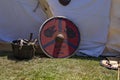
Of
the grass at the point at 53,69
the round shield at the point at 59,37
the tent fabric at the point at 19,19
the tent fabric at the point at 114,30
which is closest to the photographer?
the grass at the point at 53,69

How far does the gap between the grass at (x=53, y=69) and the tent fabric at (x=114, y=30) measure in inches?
18.8

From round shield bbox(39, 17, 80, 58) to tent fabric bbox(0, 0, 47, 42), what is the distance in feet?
1.23

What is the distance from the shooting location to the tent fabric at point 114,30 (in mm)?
5086

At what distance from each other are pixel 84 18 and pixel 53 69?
1312mm

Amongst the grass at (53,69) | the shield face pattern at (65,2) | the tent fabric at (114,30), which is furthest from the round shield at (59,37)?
the tent fabric at (114,30)

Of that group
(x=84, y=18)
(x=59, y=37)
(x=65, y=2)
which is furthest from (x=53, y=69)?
(x=65, y=2)

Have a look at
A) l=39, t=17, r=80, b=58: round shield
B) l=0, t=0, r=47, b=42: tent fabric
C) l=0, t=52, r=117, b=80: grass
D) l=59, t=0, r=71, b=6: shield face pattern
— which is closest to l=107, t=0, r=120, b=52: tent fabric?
l=0, t=52, r=117, b=80: grass

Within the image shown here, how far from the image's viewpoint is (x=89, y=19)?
5.18 metres

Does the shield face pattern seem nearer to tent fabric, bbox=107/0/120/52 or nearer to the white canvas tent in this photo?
the white canvas tent

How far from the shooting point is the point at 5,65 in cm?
447

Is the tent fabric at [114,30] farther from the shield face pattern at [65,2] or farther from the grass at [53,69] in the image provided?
the shield face pattern at [65,2]

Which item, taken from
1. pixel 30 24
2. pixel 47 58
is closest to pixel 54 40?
pixel 47 58

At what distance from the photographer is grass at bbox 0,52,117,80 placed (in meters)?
4.09

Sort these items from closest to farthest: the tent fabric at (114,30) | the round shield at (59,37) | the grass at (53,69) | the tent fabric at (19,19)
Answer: the grass at (53,69)
the round shield at (59,37)
the tent fabric at (114,30)
the tent fabric at (19,19)
